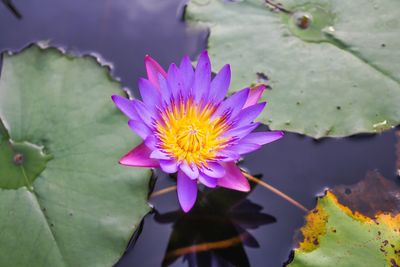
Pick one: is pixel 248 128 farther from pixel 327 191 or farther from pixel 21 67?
pixel 21 67

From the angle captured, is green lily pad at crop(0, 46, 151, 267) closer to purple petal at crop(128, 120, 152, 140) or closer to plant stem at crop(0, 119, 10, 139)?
plant stem at crop(0, 119, 10, 139)

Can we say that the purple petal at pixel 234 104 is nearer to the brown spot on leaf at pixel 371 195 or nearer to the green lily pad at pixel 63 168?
the green lily pad at pixel 63 168

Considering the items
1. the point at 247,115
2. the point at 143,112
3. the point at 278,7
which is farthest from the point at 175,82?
the point at 278,7

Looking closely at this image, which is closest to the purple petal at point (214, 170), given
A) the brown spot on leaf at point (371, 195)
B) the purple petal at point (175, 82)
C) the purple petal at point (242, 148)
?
the purple petal at point (242, 148)

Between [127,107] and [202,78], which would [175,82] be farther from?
[127,107]

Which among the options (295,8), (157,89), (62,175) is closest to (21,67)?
(62,175)

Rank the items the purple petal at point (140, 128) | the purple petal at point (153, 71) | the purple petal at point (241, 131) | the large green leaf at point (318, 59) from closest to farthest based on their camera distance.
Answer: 1. the purple petal at point (140, 128)
2. the purple petal at point (241, 131)
3. the purple petal at point (153, 71)
4. the large green leaf at point (318, 59)
